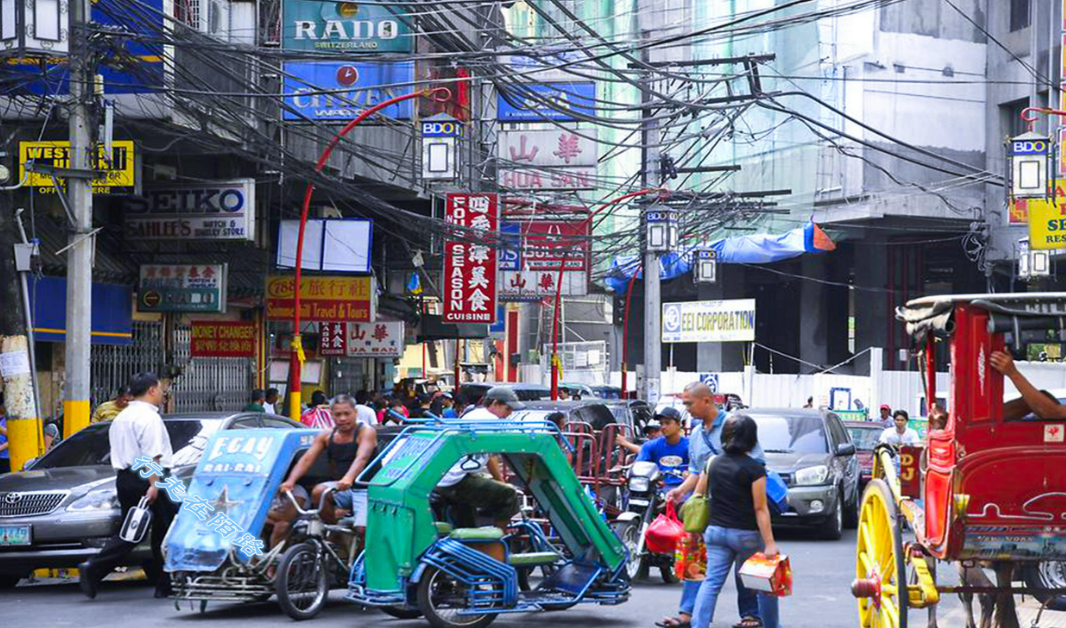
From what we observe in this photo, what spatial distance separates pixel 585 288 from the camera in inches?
1673

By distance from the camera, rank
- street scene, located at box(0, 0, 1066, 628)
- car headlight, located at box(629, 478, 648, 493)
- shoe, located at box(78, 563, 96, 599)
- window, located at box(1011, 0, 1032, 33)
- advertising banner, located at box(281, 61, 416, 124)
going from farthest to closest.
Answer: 1. window, located at box(1011, 0, 1032, 33)
2. advertising banner, located at box(281, 61, 416, 124)
3. car headlight, located at box(629, 478, 648, 493)
4. shoe, located at box(78, 563, 96, 599)
5. street scene, located at box(0, 0, 1066, 628)

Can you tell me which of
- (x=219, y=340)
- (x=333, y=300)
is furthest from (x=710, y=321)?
(x=219, y=340)

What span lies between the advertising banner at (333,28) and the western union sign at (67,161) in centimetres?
652

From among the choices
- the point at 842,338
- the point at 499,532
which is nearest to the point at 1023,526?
the point at 499,532

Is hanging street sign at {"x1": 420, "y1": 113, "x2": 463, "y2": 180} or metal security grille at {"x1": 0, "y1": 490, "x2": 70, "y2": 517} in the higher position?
hanging street sign at {"x1": 420, "y1": 113, "x2": 463, "y2": 180}

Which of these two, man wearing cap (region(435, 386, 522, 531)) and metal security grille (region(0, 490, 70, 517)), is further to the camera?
metal security grille (region(0, 490, 70, 517))

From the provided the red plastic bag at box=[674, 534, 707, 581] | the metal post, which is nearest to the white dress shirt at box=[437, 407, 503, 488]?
the red plastic bag at box=[674, 534, 707, 581]

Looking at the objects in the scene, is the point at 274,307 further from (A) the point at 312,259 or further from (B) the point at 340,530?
(B) the point at 340,530

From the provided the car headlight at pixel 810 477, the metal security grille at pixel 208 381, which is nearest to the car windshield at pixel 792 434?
the car headlight at pixel 810 477

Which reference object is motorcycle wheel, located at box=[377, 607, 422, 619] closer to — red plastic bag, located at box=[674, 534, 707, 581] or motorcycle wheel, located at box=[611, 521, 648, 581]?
red plastic bag, located at box=[674, 534, 707, 581]

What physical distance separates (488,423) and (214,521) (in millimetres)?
2317

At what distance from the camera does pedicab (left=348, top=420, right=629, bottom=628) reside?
36.5 ft

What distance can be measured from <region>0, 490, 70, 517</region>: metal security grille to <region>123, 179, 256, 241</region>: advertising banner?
10138 mm

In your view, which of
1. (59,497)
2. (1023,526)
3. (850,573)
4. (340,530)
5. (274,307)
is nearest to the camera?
(1023,526)
